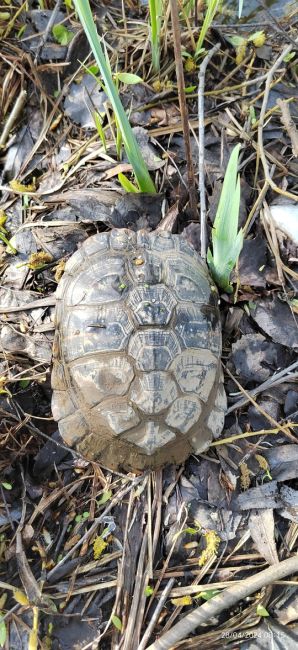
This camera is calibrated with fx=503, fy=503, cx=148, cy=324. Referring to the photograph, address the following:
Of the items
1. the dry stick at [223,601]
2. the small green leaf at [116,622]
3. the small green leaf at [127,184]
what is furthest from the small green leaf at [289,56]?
the small green leaf at [116,622]

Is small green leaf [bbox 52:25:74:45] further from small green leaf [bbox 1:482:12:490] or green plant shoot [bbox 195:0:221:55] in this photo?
small green leaf [bbox 1:482:12:490]

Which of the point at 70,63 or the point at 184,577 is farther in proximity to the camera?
the point at 70,63

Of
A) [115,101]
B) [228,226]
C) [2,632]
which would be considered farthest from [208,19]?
[2,632]

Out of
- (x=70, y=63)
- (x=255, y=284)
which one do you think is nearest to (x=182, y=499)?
(x=255, y=284)

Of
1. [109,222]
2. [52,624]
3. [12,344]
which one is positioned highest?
[109,222]

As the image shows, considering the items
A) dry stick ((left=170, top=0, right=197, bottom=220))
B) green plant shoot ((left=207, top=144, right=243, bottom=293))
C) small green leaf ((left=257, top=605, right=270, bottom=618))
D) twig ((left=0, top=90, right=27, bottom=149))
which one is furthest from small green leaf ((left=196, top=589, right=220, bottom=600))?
twig ((left=0, top=90, right=27, bottom=149))

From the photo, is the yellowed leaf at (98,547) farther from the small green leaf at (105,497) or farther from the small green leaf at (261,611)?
the small green leaf at (261,611)

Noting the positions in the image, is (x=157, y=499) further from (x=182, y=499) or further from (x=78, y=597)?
(x=78, y=597)
